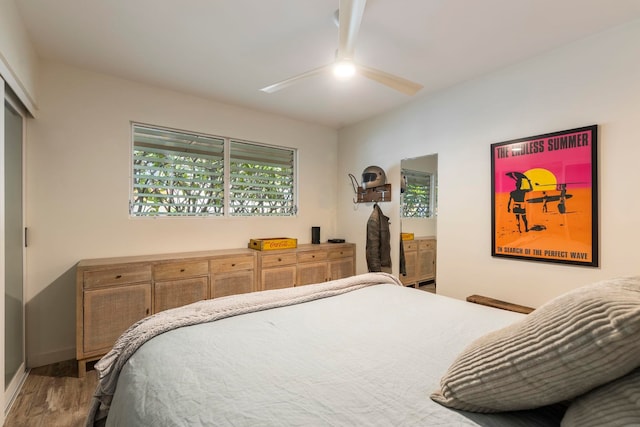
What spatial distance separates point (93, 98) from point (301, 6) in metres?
2.18

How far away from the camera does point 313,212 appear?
4.21 meters

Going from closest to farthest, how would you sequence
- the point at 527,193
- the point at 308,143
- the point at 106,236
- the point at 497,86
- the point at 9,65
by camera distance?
1. the point at 9,65
2. the point at 527,193
3. the point at 497,86
4. the point at 106,236
5. the point at 308,143

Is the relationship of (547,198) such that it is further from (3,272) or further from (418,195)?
(3,272)

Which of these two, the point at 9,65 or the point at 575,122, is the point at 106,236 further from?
the point at 575,122

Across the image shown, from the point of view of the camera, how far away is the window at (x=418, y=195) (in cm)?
321

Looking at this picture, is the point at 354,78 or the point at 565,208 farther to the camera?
the point at 354,78

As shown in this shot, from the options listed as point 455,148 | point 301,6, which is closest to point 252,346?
point 301,6

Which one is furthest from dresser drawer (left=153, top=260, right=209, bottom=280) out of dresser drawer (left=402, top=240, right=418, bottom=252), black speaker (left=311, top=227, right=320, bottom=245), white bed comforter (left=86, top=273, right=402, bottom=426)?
dresser drawer (left=402, top=240, right=418, bottom=252)

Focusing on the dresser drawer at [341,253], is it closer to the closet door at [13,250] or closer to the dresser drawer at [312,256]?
the dresser drawer at [312,256]

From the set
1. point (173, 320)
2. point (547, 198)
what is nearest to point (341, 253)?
point (547, 198)

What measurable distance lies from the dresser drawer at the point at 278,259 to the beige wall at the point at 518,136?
1.22 meters

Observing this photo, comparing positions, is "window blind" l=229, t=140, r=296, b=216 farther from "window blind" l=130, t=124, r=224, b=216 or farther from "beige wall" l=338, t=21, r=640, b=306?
"beige wall" l=338, t=21, r=640, b=306

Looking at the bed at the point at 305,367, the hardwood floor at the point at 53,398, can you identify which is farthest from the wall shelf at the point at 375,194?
the hardwood floor at the point at 53,398

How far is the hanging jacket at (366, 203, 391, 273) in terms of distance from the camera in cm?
364
